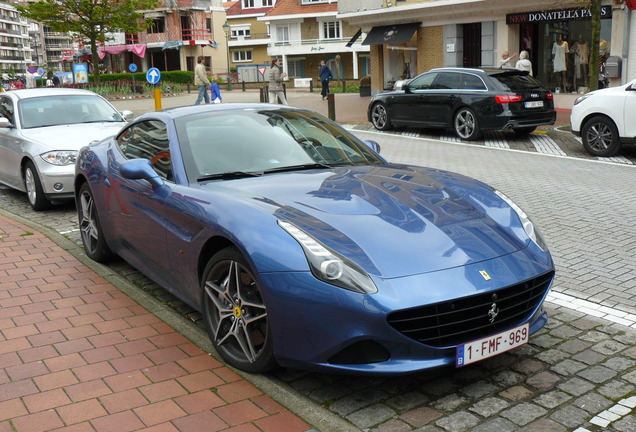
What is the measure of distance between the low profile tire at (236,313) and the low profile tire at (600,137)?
1051cm

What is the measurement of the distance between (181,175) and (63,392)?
1536mm

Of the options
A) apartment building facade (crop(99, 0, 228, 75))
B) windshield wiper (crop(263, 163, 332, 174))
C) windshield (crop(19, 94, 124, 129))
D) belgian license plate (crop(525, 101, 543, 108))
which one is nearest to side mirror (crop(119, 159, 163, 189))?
windshield wiper (crop(263, 163, 332, 174))

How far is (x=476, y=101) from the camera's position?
15.3m

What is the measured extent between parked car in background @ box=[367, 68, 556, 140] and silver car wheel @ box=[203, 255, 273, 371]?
11.9m

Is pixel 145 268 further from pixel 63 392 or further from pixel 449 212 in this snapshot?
pixel 449 212

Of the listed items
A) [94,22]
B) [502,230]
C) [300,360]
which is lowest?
[300,360]

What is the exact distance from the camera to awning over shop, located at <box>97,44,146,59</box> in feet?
222

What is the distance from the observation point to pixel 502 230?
4.03 meters

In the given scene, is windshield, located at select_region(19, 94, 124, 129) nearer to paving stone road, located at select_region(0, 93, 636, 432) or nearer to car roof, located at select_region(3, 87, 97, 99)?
car roof, located at select_region(3, 87, 97, 99)

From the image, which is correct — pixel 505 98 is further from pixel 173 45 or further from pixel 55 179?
pixel 173 45

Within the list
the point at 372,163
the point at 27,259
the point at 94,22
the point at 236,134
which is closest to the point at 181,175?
the point at 236,134

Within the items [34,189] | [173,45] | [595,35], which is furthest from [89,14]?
[173,45]

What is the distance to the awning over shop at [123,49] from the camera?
67.8 metres

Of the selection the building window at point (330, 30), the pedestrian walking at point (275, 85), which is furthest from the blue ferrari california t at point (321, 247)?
the building window at point (330, 30)
